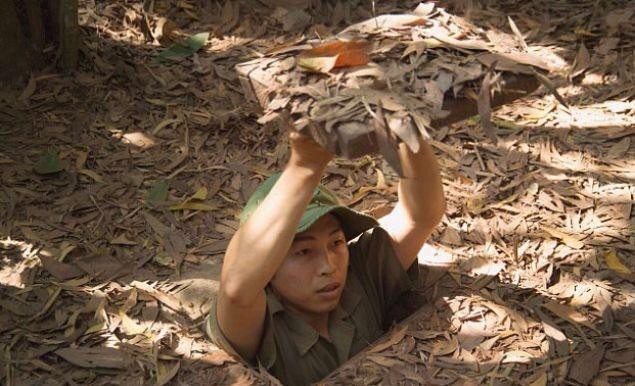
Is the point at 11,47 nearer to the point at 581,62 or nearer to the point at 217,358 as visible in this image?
the point at 217,358

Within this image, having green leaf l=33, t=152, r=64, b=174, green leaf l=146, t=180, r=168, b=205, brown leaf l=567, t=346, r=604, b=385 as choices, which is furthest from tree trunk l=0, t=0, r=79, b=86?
brown leaf l=567, t=346, r=604, b=385

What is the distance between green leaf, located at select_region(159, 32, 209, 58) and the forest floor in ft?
0.16

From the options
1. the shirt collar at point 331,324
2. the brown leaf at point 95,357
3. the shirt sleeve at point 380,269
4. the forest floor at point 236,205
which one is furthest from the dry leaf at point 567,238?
the brown leaf at point 95,357

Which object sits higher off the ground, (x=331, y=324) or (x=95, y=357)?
(x=95, y=357)

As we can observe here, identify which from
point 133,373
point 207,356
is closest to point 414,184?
point 207,356

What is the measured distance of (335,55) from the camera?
2.95 meters

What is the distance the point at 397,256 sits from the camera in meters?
3.81

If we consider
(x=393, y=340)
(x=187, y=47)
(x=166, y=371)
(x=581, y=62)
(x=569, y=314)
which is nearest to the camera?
(x=166, y=371)

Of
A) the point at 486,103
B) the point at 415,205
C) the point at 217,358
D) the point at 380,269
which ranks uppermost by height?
the point at 486,103

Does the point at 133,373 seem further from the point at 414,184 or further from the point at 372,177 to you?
the point at 372,177

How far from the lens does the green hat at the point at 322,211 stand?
3.46 meters

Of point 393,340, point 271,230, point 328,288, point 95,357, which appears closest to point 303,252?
point 328,288

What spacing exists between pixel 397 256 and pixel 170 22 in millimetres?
2824

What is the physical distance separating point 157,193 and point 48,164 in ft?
2.05
